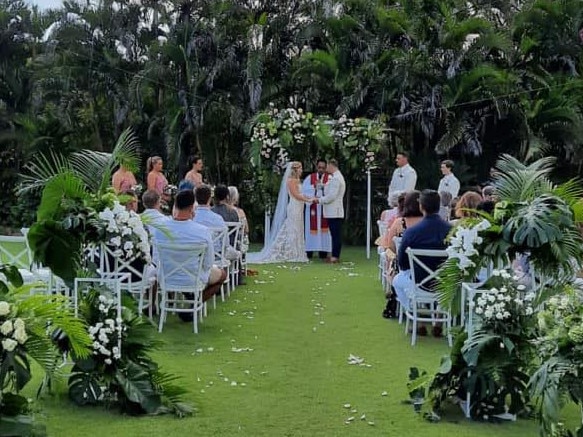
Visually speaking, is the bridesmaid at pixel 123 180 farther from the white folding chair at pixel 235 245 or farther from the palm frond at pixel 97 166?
the palm frond at pixel 97 166

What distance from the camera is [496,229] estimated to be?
480cm

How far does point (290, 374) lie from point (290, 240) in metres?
7.01

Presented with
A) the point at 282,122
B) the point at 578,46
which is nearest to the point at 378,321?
the point at 282,122

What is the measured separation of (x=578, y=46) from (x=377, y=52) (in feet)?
13.6

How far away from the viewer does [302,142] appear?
13555 mm

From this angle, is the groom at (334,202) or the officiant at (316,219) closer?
the groom at (334,202)

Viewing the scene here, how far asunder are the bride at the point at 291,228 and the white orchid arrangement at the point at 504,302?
8.10 m

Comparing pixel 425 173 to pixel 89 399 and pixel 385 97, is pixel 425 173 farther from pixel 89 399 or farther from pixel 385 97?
pixel 89 399

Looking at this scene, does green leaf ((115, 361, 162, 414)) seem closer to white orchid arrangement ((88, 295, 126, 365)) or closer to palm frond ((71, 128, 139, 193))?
white orchid arrangement ((88, 295, 126, 365))

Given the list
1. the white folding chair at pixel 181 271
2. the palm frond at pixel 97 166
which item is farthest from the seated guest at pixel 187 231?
the palm frond at pixel 97 166

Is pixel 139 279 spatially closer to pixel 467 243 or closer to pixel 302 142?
pixel 467 243

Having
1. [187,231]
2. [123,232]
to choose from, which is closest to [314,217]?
[187,231]

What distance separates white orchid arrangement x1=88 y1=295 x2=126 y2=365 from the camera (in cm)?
492

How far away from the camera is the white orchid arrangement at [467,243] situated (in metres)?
4.82
